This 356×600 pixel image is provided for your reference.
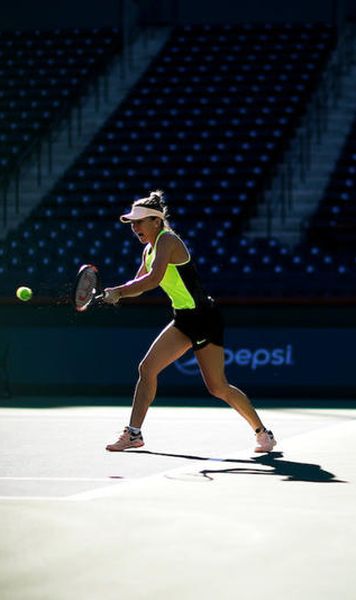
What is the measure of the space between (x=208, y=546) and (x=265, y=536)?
0.43 m

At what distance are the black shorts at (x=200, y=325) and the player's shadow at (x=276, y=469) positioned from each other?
934 millimetres

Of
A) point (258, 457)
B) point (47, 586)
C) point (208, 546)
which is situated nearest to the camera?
point (47, 586)

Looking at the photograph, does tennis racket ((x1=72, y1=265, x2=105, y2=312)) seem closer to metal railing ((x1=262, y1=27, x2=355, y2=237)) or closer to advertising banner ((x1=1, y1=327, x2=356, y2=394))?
advertising banner ((x1=1, y1=327, x2=356, y2=394))

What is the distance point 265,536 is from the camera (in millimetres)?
6762

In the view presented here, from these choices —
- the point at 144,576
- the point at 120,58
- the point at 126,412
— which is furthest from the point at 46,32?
the point at 144,576

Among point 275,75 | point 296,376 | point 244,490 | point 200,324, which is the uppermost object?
point 275,75

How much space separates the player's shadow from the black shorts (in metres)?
0.93

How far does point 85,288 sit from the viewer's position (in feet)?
36.2

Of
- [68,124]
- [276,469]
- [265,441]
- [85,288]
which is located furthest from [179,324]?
[68,124]

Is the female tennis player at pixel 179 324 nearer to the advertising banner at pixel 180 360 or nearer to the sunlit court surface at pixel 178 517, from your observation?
the sunlit court surface at pixel 178 517

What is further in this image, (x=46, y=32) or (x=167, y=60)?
(x=46, y=32)

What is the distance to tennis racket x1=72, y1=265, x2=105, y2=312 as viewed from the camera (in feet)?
35.7

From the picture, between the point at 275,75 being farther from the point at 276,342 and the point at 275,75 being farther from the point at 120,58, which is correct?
the point at 276,342

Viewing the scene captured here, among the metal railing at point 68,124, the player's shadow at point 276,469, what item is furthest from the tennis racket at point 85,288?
the metal railing at point 68,124
